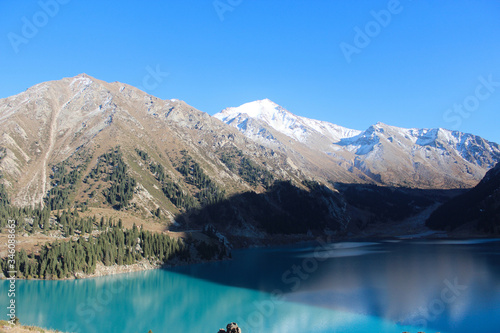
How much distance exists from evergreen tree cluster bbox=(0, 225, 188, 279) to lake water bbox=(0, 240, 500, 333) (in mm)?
4289

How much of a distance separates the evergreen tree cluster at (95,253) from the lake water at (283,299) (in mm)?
4289

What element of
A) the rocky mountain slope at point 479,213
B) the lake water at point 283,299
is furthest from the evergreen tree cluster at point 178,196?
the rocky mountain slope at point 479,213

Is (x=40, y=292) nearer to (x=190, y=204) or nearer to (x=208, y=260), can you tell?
(x=208, y=260)

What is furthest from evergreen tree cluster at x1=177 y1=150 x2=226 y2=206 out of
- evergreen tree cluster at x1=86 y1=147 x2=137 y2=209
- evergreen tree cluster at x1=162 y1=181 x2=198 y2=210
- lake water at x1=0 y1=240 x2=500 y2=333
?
lake water at x1=0 y1=240 x2=500 y2=333

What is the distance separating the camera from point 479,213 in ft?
537

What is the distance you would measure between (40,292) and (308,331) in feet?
163

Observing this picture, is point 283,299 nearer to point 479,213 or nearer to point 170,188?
point 170,188

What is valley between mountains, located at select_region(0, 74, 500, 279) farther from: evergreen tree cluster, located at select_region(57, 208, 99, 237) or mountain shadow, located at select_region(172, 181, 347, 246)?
mountain shadow, located at select_region(172, 181, 347, 246)

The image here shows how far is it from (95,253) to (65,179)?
81659mm

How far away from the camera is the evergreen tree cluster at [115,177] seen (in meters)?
131

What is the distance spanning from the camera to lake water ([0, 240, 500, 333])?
42875 millimetres

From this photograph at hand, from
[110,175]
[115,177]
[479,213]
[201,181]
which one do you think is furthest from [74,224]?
[479,213]

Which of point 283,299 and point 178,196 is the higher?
point 178,196

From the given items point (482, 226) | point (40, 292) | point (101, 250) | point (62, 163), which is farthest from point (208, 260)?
point (482, 226)
